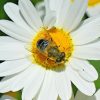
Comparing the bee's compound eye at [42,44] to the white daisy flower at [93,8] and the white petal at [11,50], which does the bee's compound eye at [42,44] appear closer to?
the white petal at [11,50]

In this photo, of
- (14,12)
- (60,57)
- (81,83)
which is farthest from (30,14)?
(81,83)

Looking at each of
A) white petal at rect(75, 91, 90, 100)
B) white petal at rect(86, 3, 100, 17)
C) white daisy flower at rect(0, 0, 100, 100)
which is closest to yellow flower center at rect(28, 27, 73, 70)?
white daisy flower at rect(0, 0, 100, 100)

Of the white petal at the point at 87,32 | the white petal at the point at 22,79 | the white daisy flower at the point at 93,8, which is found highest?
the white daisy flower at the point at 93,8

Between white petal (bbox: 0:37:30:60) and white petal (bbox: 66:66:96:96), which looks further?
white petal (bbox: 0:37:30:60)

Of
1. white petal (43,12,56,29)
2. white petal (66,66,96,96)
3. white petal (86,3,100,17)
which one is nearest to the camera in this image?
white petal (66,66,96,96)

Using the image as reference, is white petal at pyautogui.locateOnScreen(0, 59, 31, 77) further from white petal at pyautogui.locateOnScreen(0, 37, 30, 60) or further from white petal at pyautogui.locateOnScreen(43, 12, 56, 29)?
white petal at pyautogui.locateOnScreen(43, 12, 56, 29)

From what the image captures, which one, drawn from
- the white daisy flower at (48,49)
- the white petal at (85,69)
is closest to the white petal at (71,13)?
the white daisy flower at (48,49)

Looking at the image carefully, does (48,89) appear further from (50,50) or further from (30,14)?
(30,14)
